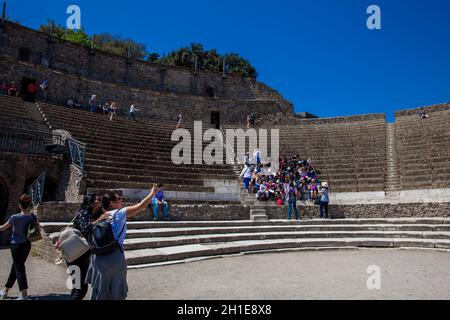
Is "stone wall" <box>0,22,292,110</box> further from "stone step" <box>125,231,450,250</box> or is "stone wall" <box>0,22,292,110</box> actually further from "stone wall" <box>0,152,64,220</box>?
"stone step" <box>125,231,450,250</box>

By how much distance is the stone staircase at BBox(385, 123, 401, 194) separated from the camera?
16123 millimetres

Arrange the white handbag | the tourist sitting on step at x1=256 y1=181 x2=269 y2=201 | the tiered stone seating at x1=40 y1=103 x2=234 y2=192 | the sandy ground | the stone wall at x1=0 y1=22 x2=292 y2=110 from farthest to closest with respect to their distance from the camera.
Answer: the stone wall at x1=0 y1=22 x2=292 y2=110
the tourist sitting on step at x1=256 y1=181 x2=269 y2=201
the tiered stone seating at x1=40 y1=103 x2=234 y2=192
the sandy ground
the white handbag

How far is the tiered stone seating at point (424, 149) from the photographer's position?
1574 cm

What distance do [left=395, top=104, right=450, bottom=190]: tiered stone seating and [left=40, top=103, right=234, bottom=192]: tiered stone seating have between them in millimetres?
8954

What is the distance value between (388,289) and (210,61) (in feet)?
157

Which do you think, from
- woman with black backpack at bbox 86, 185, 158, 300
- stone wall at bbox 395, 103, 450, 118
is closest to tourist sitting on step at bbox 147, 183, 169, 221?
woman with black backpack at bbox 86, 185, 158, 300

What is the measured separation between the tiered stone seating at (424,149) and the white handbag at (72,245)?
1503 cm

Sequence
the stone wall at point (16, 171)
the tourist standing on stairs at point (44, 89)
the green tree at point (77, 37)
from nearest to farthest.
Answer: the stone wall at point (16, 171) < the tourist standing on stairs at point (44, 89) < the green tree at point (77, 37)

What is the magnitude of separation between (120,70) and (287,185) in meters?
22.1

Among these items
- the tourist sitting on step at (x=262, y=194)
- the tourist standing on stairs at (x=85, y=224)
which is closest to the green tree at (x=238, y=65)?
the tourist sitting on step at (x=262, y=194)

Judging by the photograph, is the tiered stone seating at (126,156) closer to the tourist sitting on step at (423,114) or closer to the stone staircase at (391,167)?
the stone staircase at (391,167)

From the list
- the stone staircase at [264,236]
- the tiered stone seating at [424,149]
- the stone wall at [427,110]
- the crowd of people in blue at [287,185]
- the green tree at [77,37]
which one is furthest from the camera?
the green tree at [77,37]

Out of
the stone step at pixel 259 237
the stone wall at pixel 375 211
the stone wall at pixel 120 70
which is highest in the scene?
the stone wall at pixel 120 70

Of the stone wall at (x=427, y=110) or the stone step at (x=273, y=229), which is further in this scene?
the stone wall at (x=427, y=110)
